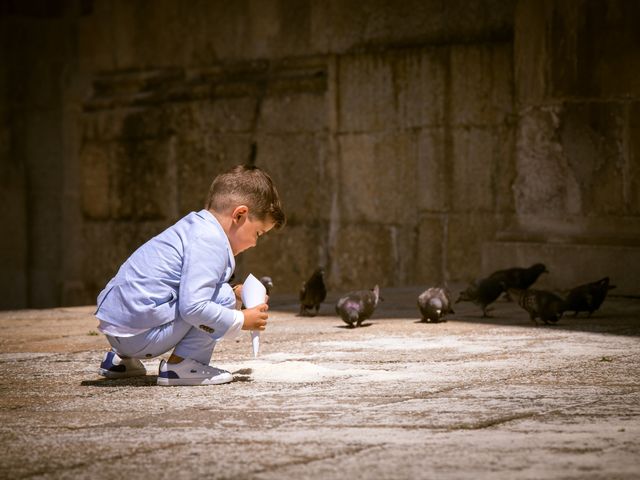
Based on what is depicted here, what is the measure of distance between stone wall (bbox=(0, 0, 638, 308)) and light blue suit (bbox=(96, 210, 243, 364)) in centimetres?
437

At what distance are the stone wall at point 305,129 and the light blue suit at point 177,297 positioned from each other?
4.37m

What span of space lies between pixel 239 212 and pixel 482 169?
17.6ft

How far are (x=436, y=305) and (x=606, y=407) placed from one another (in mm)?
3077

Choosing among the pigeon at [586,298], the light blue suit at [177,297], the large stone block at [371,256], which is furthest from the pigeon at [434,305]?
the large stone block at [371,256]

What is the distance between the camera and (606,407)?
4277 millimetres

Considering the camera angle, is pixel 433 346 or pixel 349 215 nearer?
pixel 433 346

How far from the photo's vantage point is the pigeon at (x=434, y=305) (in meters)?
7.34

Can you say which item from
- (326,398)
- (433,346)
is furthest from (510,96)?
(326,398)

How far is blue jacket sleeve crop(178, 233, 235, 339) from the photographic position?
4941mm

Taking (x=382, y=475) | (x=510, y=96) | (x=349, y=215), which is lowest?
(x=382, y=475)

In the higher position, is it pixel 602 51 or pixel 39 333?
pixel 602 51

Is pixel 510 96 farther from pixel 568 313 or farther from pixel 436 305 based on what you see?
pixel 436 305

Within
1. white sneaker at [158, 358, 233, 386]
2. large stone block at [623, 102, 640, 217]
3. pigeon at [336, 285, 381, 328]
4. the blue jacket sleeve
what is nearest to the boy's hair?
the blue jacket sleeve

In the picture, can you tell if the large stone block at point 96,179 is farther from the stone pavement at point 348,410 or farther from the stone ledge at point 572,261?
the stone pavement at point 348,410
